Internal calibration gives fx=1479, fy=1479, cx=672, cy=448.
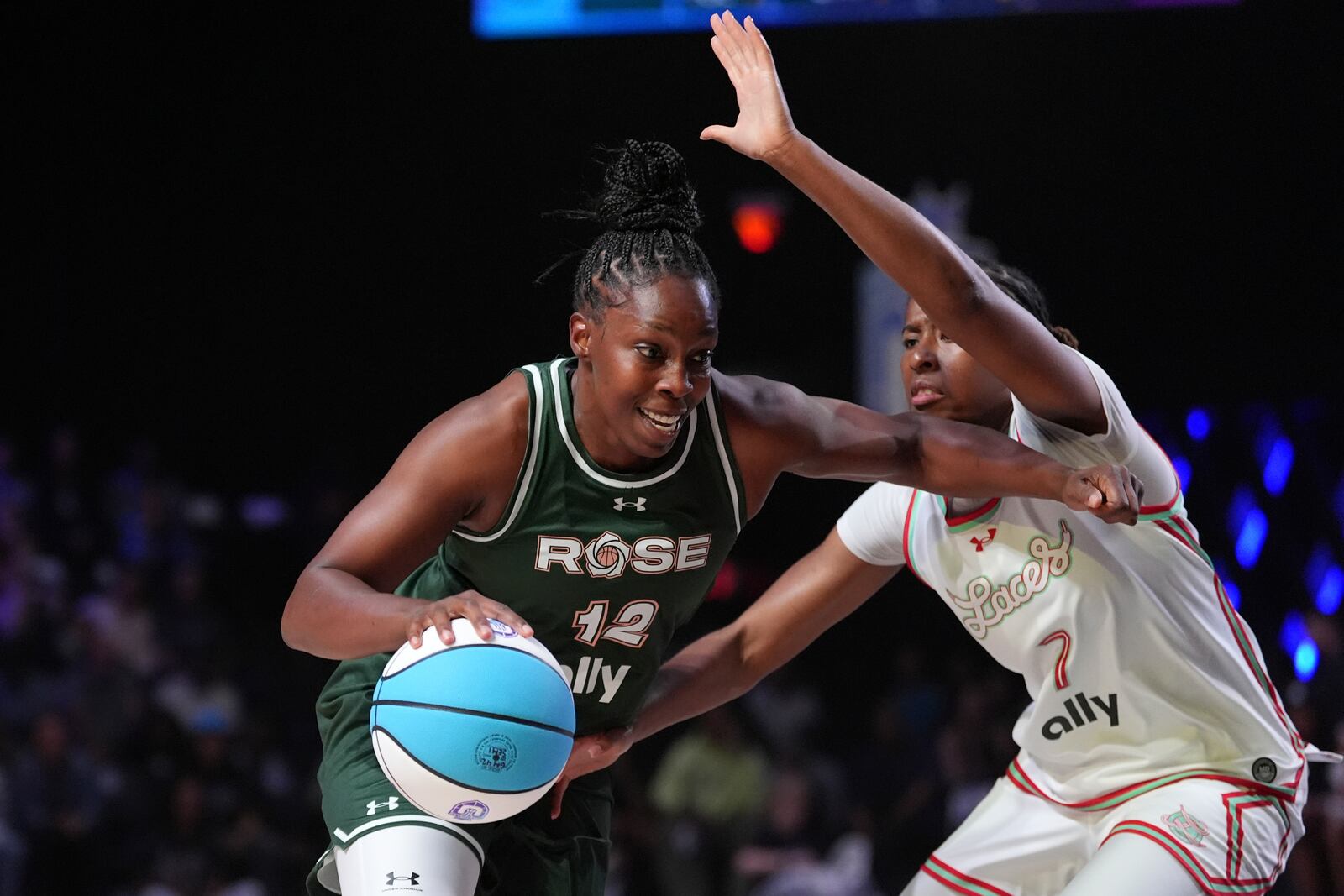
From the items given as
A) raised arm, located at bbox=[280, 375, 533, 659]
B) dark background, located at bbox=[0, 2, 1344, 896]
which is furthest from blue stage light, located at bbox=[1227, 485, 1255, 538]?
raised arm, located at bbox=[280, 375, 533, 659]

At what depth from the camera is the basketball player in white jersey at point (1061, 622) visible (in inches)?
97.5

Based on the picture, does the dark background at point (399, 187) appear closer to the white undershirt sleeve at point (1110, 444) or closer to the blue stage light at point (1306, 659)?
the blue stage light at point (1306, 659)

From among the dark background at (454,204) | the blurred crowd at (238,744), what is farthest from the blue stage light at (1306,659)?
the dark background at (454,204)

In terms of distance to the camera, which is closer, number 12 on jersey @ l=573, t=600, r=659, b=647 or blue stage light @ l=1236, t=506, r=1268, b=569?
number 12 on jersey @ l=573, t=600, r=659, b=647

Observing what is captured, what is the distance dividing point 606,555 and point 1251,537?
433 cm

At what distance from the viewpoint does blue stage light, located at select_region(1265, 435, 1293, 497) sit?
238 inches

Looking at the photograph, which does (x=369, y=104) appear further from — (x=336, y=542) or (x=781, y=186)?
(x=336, y=542)

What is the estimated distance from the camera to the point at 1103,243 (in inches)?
327

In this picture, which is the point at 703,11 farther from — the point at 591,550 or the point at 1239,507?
the point at 591,550

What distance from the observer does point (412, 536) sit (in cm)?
238

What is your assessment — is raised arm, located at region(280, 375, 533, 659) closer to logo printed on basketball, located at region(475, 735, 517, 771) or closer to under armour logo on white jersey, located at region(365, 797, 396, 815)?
logo printed on basketball, located at region(475, 735, 517, 771)

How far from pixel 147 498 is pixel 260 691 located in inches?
54.9

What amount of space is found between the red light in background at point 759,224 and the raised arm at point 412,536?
6.57 metres

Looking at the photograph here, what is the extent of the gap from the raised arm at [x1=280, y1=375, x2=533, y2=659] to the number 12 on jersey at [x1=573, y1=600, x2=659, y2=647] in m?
0.25
